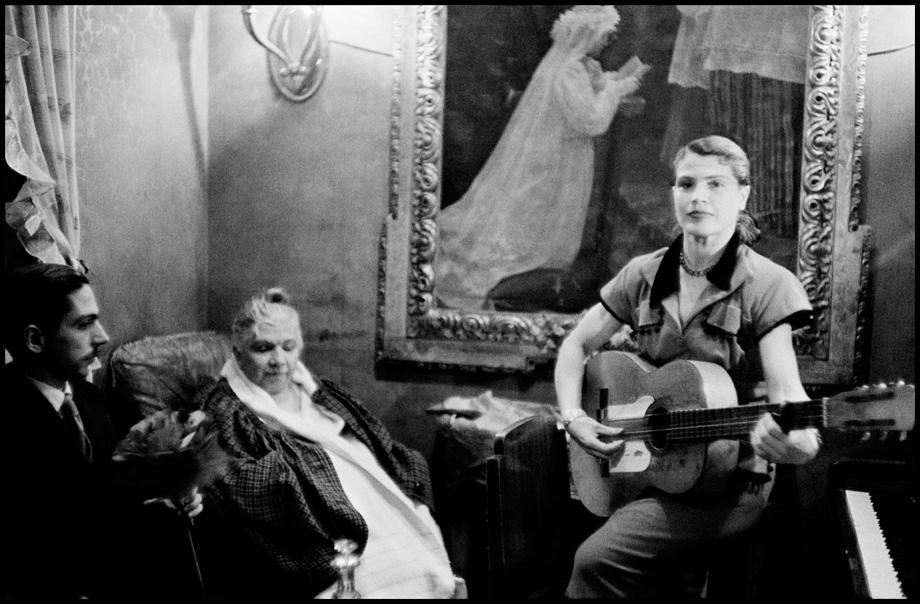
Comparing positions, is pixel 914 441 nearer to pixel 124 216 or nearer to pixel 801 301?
pixel 801 301

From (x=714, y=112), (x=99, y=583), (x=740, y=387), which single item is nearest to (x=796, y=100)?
(x=714, y=112)

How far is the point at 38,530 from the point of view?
6.84 ft

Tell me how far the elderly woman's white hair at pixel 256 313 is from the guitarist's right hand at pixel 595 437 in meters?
0.99

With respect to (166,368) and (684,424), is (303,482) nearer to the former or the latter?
(166,368)

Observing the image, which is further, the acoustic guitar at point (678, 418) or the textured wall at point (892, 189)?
the textured wall at point (892, 189)

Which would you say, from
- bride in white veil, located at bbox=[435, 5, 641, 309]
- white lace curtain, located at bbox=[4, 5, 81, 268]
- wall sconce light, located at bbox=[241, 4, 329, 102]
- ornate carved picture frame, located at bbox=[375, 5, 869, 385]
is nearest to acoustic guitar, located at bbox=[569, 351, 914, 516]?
ornate carved picture frame, located at bbox=[375, 5, 869, 385]

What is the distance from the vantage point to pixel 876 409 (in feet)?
6.39

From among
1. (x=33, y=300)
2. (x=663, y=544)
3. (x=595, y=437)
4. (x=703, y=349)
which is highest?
(x=33, y=300)

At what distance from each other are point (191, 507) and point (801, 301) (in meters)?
1.71

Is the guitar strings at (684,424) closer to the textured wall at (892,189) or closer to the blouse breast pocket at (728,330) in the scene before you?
the blouse breast pocket at (728,330)

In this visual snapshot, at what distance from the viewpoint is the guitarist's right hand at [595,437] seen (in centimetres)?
246

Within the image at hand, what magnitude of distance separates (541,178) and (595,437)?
1.04 m

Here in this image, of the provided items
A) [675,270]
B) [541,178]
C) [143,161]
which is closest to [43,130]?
[143,161]

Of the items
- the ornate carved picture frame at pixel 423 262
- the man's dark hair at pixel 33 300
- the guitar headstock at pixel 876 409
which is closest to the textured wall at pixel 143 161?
the man's dark hair at pixel 33 300
